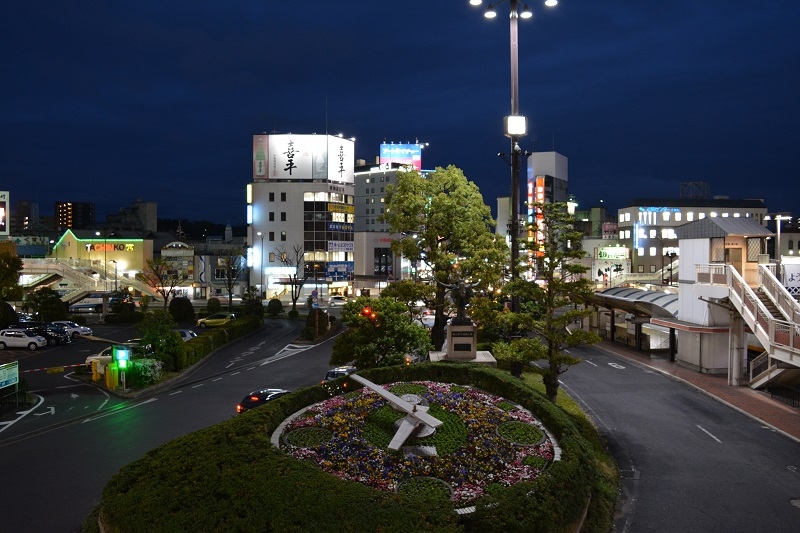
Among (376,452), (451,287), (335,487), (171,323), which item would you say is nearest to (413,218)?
(451,287)

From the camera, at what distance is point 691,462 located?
1636 centimetres

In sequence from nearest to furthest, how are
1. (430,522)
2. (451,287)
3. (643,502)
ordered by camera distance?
(430,522), (643,502), (451,287)

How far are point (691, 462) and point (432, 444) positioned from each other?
25.6 feet

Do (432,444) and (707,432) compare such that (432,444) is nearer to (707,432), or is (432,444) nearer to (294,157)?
(707,432)

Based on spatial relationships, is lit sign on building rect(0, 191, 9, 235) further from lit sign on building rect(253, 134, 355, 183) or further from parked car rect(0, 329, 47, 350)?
lit sign on building rect(253, 134, 355, 183)

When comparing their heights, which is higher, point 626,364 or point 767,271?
point 767,271

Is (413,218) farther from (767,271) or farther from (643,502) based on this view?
(643,502)

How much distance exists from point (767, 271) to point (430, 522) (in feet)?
68.4

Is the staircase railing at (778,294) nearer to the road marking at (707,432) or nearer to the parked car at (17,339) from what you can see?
the road marking at (707,432)

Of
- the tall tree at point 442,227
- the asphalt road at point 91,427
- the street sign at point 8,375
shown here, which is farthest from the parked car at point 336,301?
the street sign at point 8,375

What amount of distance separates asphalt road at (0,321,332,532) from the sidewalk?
1711cm

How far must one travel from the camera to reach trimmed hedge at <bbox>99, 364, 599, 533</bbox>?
9484 mm

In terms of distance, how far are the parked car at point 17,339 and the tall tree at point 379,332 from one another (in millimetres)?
26382

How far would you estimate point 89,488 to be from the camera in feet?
49.4
